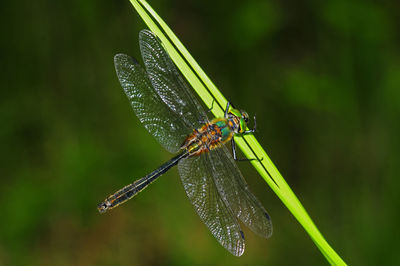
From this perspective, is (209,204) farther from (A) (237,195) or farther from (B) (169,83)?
(B) (169,83)

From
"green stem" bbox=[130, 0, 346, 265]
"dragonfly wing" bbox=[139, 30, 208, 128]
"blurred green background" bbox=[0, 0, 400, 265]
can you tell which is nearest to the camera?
"green stem" bbox=[130, 0, 346, 265]

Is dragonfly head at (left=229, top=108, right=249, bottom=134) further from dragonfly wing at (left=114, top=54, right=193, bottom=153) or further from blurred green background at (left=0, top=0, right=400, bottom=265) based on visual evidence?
blurred green background at (left=0, top=0, right=400, bottom=265)

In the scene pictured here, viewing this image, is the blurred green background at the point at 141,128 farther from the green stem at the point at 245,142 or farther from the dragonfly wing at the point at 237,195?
the green stem at the point at 245,142

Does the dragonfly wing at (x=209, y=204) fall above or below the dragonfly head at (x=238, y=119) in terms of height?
below

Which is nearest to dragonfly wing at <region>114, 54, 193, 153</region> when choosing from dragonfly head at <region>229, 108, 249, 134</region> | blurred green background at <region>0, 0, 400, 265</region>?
dragonfly head at <region>229, 108, 249, 134</region>

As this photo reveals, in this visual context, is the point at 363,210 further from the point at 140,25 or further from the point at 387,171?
the point at 140,25

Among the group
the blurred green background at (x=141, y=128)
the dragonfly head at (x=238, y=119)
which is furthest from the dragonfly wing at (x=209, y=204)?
the blurred green background at (x=141, y=128)

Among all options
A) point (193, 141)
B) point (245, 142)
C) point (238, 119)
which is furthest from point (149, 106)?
point (245, 142)
